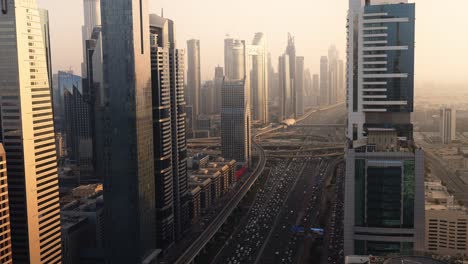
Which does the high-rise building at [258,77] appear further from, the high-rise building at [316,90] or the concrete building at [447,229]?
the concrete building at [447,229]

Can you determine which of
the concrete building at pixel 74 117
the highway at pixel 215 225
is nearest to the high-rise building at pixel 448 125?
the highway at pixel 215 225

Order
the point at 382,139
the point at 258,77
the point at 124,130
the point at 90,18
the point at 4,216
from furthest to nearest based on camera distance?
the point at 258,77 < the point at 90,18 < the point at 124,130 < the point at 382,139 < the point at 4,216

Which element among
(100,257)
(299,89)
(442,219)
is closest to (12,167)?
(100,257)

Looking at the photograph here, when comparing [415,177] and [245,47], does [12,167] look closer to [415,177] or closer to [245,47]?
[415,177]

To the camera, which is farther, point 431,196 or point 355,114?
point 431,196

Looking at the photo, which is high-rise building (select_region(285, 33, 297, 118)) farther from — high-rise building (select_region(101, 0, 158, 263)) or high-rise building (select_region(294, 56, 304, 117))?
high-rise building (select_region(101, 0, 158, 263))

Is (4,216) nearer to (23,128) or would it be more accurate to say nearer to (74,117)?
(23,128)


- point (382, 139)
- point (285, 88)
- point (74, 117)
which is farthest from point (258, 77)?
point (382, 139)
